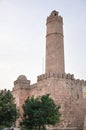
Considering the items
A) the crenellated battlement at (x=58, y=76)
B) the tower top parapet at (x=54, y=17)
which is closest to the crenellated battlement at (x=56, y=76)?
the crenellated battlement at (x=58, y=76)

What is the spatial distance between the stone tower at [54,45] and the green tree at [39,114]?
758 cm

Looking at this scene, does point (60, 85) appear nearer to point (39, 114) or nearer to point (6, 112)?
point (39, 114)

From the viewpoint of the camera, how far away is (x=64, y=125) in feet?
102

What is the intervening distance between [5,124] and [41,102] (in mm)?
4570

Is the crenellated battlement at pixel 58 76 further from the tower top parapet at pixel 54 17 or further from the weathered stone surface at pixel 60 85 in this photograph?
the tower top parapet at pixel 54 17

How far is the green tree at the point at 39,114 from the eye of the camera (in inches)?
1006

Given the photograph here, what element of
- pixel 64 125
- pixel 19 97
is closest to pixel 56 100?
pixel 64 125

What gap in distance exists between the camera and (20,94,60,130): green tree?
83.8 ft

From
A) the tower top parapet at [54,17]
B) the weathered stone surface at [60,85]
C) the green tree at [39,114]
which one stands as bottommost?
the green tree at [39,114]

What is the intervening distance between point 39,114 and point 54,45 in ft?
38.6

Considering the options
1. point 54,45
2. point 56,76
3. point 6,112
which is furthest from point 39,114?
point 54,45

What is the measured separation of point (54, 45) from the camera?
34.2 m

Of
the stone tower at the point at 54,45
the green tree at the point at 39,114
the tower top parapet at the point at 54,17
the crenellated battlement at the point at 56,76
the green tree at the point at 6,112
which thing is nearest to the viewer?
the green tree at the point at 6,112

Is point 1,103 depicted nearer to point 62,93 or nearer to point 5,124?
point 5,124
